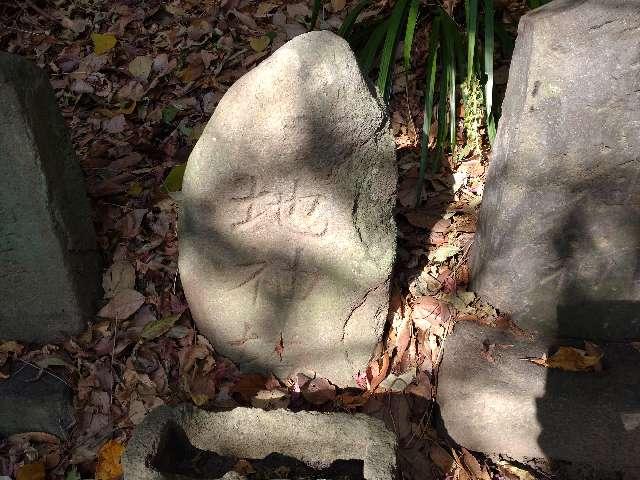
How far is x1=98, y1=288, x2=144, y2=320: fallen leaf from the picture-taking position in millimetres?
2205

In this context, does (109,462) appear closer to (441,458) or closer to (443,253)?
(441,458)

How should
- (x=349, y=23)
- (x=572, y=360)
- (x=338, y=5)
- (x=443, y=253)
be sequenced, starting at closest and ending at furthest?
(x=572, y=360) < (x=443, y=253) < (x=349, y=23) < (x=338, y=5)

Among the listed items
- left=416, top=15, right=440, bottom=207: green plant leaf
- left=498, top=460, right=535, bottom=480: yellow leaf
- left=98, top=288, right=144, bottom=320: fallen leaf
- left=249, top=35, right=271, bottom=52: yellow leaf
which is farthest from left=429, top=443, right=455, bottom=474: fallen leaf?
left=249, top=35, right=271, bottom=52: yellow leaf

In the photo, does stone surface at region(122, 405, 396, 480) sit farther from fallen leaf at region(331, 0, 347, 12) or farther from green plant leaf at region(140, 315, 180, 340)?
fallen leaf at region(331, 0, 347, 12)

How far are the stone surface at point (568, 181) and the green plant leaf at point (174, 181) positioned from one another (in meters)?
1.27

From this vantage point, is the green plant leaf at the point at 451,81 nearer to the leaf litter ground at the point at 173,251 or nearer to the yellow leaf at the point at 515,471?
the leaf litter ground at the point at 173,251

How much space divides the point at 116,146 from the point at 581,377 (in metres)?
2.16

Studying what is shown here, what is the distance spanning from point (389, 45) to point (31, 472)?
2.16 metres

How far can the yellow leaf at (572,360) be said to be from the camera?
1.91 meters

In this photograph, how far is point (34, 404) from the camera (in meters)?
2.02

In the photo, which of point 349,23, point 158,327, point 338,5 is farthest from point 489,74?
point 158,327

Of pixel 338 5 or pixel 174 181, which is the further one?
pixel 338 5

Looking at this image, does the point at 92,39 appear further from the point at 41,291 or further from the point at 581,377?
the point at 581,377

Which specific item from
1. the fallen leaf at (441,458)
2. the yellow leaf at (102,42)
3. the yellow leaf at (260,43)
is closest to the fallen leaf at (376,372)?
Answer: the fallen leaf at (441,458)
